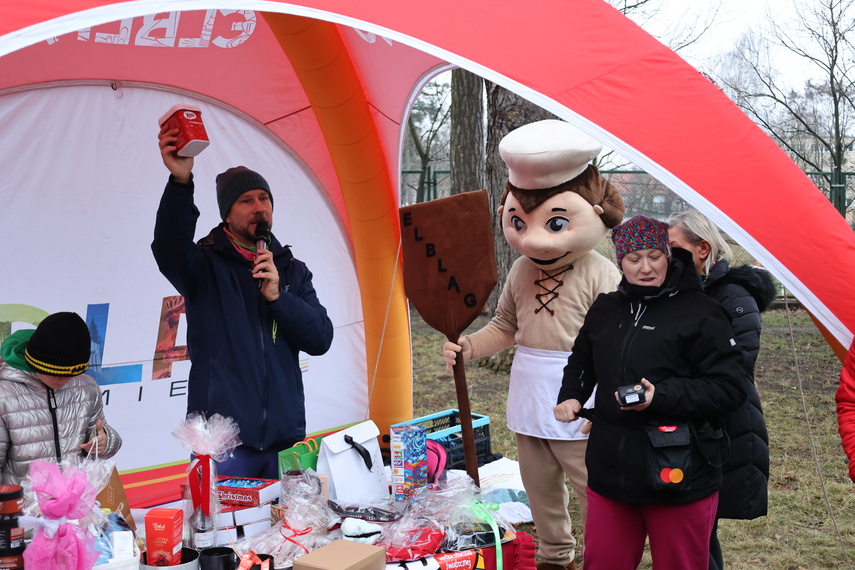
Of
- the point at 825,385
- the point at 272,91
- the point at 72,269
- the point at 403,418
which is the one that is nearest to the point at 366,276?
the point at 403,418

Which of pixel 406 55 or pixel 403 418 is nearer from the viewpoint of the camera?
pixel 406 55

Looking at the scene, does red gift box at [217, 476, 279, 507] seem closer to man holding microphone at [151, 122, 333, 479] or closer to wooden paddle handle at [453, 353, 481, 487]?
man holding microphone at [151, 122, 333, 479]

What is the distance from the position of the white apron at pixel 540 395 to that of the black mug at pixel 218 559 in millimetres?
1308

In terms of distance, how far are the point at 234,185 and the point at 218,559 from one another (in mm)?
1306

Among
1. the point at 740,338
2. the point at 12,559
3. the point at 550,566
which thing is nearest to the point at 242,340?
the point at 12,559

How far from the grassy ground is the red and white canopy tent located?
1.86 ft

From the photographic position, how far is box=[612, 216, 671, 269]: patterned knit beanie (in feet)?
7.75

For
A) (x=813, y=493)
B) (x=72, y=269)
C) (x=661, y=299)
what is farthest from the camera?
(x=813, y=493)

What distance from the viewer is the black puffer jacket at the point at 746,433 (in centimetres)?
264

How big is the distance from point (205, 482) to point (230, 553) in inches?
8.5

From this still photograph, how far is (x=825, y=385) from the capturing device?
269 inches

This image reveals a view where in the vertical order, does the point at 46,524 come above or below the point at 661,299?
below

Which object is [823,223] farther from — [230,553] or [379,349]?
[379,349]

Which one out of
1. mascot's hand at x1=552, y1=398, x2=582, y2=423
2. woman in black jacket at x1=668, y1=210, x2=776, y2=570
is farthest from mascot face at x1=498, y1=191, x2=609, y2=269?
mascot's hand at x1=552, y1=398, x2=582, y2=423
